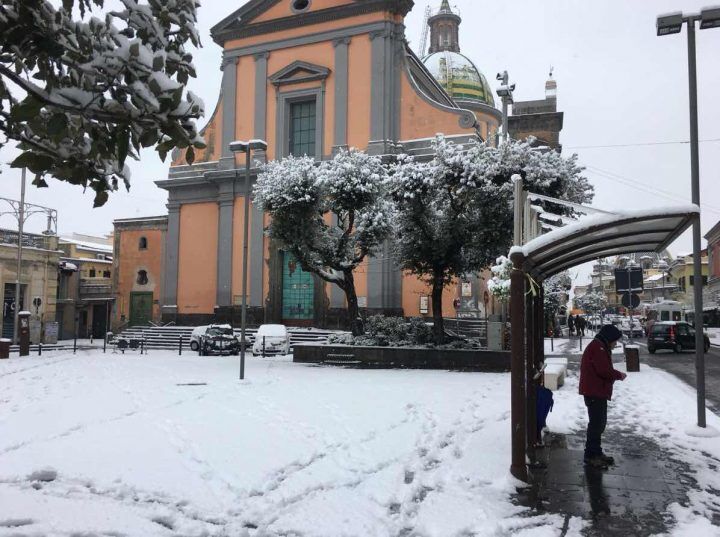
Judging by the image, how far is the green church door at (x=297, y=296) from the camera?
3106 centimetres

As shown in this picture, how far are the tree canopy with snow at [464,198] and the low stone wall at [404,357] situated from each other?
1494 millimetres

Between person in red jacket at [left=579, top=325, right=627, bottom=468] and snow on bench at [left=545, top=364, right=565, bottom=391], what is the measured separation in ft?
13.6

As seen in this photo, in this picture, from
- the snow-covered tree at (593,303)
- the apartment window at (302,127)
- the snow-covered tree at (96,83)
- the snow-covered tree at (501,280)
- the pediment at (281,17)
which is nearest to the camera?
the snow-covered tree at (96,83)

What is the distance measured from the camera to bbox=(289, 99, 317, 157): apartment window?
3272 centimetres

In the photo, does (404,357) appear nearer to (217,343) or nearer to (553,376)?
(553,376)

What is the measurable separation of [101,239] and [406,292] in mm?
54281

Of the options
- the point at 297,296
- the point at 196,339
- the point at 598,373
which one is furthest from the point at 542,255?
the point at 297,296

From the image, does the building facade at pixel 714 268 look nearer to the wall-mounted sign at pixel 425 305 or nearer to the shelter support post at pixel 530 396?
the wall-mounted sign at pixel 425 305

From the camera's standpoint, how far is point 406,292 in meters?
28.9

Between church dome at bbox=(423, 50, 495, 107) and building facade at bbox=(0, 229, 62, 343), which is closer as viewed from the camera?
building facade at bbox=(0, 229, 62, 343)

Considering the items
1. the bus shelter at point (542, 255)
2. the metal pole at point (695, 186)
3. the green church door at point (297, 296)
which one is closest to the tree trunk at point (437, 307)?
Result: the metal pole at point (695, 186)

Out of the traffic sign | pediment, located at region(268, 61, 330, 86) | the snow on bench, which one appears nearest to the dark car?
the traffic sign

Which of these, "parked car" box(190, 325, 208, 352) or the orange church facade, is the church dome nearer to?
the orange church facade

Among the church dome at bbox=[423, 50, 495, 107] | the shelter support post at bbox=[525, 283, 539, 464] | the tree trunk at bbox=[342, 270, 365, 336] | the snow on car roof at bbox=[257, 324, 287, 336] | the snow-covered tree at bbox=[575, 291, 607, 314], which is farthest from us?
the snow-covered tree at bbox=[575, 291, 607, 314]
